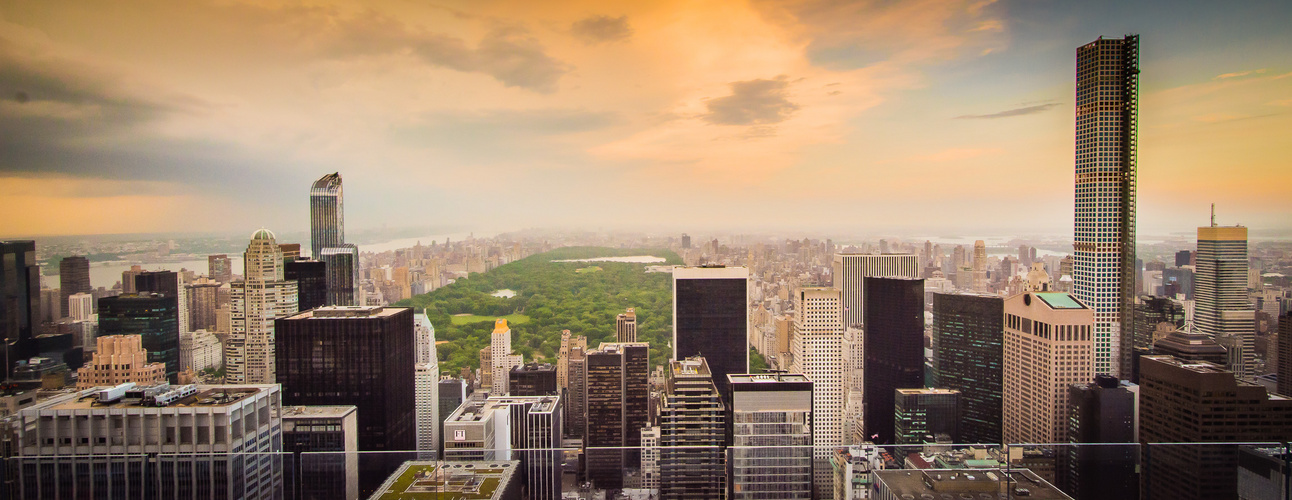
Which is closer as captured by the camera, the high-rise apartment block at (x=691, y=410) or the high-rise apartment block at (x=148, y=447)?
the high-rise apartment block at (x=148, y=447)

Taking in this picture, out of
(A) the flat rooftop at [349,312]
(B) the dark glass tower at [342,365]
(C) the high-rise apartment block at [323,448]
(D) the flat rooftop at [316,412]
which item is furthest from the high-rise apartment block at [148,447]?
(A) the flat rooftop at [349,312]

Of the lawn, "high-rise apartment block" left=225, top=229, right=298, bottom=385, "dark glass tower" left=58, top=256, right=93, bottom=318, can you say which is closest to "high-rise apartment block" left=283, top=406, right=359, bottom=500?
"high-rise apartment block" left=225, top=229, right=298, bottom=385

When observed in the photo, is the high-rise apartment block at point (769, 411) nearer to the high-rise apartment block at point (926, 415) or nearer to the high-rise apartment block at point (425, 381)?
the high-rise apartment block at point (926, 415)

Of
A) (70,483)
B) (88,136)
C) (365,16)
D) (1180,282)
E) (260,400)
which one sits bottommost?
(70,483)

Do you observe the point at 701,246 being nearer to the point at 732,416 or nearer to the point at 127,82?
the point at 732,416

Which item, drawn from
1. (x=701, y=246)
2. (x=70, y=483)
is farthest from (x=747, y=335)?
(x=70, y=483)

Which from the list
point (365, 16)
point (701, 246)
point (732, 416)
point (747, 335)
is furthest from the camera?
point (747, 335)

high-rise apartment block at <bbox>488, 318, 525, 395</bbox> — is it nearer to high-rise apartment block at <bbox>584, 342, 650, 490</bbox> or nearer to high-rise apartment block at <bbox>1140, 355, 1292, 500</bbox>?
high-rise apartment block at <bbox>584, 342, 650, 490</bbox>
